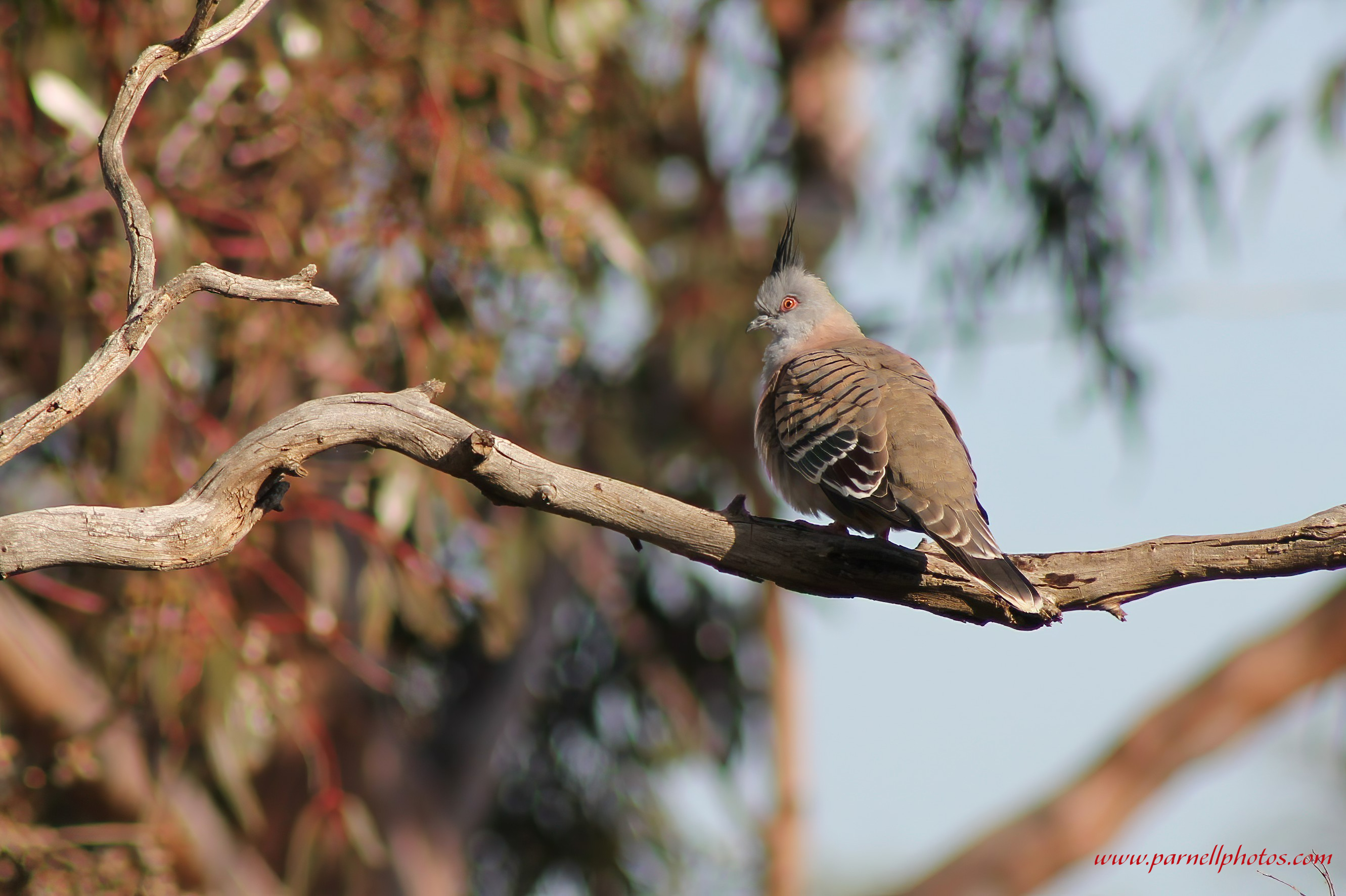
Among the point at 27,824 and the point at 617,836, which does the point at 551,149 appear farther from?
the point at 617,836

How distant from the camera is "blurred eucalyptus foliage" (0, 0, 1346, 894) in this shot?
4.89 meters

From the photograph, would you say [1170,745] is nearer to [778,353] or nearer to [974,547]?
[778,353]

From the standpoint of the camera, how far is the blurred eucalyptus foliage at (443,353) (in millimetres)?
4887

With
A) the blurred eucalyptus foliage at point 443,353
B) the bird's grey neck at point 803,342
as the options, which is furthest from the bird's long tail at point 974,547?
the blurred eucalyptus foliage at point 443,353

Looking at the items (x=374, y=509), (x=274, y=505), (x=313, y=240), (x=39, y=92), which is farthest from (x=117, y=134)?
(x=374, y=509)

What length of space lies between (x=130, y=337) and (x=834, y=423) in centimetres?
174

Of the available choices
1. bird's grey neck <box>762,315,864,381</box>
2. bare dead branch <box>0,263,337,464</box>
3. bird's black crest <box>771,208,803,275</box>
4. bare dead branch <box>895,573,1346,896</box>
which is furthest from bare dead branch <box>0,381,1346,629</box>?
bare dead branch <box>895,573,1346,896</box>

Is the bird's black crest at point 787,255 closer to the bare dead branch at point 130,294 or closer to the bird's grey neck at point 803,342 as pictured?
the bird's grey neck at point 803,342

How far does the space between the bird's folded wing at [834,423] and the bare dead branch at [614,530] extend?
16.7 inches

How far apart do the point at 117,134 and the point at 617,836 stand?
20.2 feet

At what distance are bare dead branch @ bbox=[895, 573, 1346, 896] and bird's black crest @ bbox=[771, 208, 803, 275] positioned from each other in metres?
2.84

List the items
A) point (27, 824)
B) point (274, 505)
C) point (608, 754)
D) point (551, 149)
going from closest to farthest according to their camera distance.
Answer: point (274, 505), point (27, 824), point (551, 149), point (608, 754)

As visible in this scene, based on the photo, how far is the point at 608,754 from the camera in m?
7.86

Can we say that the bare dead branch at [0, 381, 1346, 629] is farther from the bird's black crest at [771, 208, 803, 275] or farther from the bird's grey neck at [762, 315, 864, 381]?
the bird's black crest at [771, 208, 803, 275]
